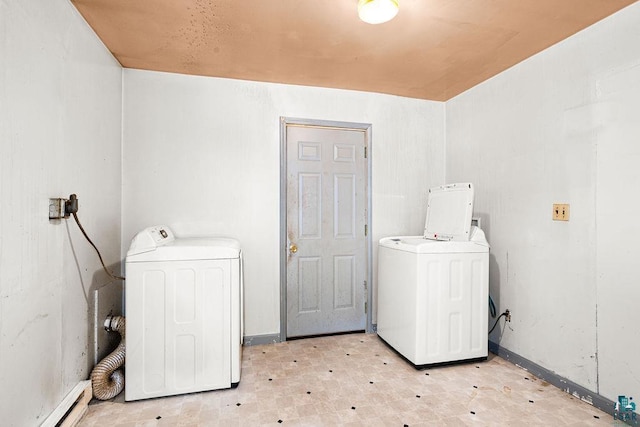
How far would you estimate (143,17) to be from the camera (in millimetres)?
2012

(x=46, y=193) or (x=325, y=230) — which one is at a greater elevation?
(x=46, y=193)

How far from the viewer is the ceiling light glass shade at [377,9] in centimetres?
174

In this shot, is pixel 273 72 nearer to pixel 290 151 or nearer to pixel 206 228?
pixel 290 151

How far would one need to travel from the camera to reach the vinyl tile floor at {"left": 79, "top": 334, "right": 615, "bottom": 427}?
187 cm

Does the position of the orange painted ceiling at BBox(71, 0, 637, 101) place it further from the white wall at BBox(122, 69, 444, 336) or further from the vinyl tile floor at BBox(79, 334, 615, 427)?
the vinyl tile floor at BBox(79, 334, 615, 427)

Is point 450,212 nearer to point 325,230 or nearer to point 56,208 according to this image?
point 325,230

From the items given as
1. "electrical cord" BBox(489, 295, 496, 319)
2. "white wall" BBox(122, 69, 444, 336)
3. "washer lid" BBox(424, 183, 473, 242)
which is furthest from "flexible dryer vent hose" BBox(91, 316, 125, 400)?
"electrical cord" BBox(489, 295, 496, 319)

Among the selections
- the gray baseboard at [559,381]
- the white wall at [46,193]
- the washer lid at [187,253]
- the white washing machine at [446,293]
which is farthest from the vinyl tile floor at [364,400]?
the washer lid at [187,253]

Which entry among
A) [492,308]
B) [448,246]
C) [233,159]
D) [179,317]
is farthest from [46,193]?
[492,308]

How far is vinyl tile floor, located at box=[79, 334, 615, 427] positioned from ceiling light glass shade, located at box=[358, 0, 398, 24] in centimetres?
229

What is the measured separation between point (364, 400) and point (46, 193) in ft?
7.12

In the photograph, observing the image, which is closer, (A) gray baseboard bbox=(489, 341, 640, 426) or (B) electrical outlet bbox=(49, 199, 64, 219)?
(B) electrical outlet bbox=(49, 199, 64, 219)

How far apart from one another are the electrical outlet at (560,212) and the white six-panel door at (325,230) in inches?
61.5

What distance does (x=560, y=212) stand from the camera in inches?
88.5
